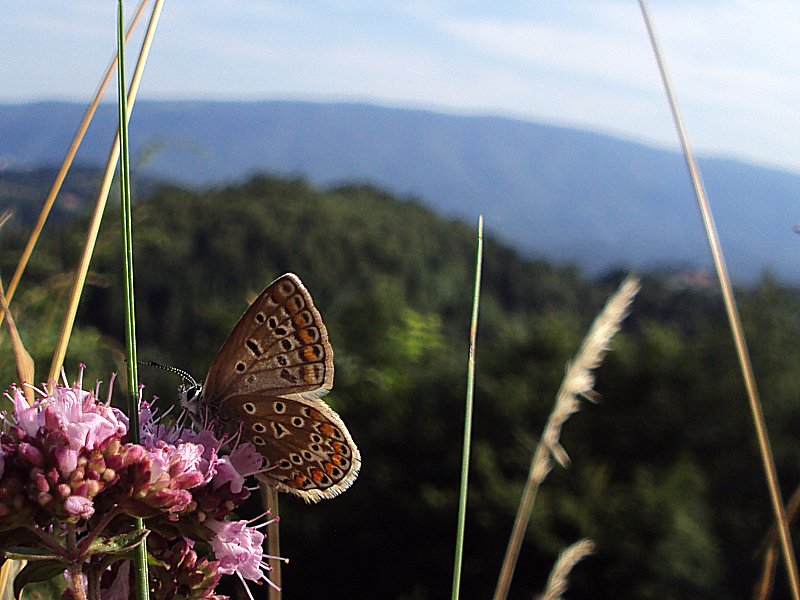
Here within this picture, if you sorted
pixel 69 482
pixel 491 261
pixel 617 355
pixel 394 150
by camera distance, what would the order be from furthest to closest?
pixel 394 150, pixel 491 261, pixel 617 355, pixel 69 482

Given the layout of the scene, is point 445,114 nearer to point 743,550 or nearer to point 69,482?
point 743,550

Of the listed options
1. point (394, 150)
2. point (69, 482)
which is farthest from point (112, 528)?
point (394, 150)

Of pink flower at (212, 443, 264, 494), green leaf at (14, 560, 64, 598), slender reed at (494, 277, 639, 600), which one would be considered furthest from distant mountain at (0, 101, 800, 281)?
green leaf at (14, 560, 64, 598)

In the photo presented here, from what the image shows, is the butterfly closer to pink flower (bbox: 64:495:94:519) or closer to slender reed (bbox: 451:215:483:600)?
slender reed (bbox: 451:215:483:600)

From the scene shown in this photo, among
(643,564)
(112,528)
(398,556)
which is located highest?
(112,528)

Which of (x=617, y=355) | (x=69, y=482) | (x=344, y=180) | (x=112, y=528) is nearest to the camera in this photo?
(x=69, y=482)

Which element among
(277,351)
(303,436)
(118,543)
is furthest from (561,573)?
(118,543)
